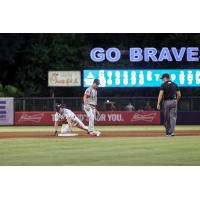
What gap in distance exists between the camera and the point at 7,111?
3055 centimetres

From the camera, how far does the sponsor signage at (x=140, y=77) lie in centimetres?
3175

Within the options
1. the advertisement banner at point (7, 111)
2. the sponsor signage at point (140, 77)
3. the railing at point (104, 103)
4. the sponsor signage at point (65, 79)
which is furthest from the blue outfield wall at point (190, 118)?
the advertisement banner at point (7, 111)

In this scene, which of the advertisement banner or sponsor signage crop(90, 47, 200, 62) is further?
sponsor signage crop(90, 47, 200, 62)

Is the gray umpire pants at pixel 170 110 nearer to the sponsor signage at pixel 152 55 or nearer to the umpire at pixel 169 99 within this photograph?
the umpire at pixel 169 99

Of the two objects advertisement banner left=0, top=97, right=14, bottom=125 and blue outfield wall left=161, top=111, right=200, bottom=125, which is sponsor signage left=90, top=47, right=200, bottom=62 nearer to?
blue outfield wall left=161, top=111, right=200, bottom=125

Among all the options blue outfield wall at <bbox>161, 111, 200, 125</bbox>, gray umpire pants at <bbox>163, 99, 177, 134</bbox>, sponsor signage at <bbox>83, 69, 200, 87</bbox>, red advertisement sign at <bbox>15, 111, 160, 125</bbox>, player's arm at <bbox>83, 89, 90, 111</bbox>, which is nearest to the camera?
gray umpire pants at <bbox>163, 99, 177, 134</bbox>

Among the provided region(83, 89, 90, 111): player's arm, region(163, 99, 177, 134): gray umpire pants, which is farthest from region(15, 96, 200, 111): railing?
region(163, 99, 177, 134): gray umpire pants

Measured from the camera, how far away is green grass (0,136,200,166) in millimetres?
12617

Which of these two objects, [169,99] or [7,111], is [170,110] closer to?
[169,99]

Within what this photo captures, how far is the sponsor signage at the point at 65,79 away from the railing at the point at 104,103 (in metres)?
2.91

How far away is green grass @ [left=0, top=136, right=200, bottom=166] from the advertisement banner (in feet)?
41.3

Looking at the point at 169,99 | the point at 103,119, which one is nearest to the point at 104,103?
the point at 103,119

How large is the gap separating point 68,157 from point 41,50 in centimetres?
2454
